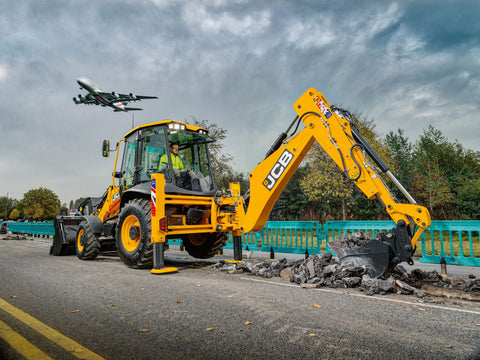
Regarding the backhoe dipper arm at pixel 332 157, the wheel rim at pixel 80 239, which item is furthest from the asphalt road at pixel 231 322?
the wheel rim at pixel 80 239

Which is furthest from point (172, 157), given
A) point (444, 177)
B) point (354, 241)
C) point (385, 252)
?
point (444, 177)

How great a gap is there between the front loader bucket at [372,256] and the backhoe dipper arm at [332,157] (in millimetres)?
213

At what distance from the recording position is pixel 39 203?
68000 mm

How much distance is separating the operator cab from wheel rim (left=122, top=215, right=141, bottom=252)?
926mm

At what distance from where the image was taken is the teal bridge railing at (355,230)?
21.9ft

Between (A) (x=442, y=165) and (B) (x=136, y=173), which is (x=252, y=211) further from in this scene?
(A) (x=442, y=165)

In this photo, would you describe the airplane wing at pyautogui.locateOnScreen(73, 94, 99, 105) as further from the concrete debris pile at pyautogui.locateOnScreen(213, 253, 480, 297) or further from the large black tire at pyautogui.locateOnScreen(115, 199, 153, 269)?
the concrete debris pile at pyautogui.locateOnScreen(213, 253, 480, 297)

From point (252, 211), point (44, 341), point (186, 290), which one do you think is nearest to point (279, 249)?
point (252, 211)

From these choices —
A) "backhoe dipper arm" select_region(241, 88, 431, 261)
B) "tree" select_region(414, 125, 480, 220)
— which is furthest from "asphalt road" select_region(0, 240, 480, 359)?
"tree" select_region(414, 125, 480, 220)

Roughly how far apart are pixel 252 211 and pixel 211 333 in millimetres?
3866

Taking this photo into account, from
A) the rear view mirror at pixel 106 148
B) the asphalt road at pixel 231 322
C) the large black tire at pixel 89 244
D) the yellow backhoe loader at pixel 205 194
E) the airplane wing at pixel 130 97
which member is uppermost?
the airplane wing at pixel 130 97

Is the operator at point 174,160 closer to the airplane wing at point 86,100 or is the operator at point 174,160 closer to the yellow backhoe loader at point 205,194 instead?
the yellow backhoe loader at point 205,194

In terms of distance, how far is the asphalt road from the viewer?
2541mm

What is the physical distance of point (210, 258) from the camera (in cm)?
925
